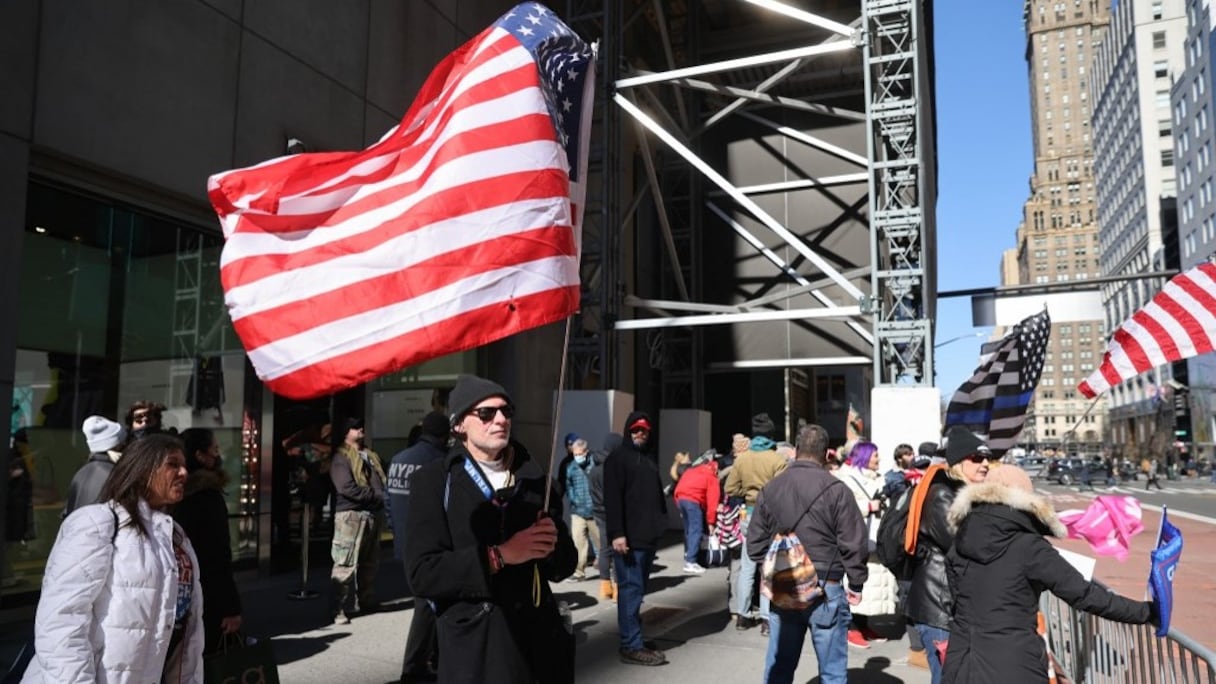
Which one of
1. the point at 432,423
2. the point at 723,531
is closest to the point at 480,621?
the point at 432,423

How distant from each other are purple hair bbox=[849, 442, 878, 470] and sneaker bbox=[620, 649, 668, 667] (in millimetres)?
3350

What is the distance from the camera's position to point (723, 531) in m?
9.29

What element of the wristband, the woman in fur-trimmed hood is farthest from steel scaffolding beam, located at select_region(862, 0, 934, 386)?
the wristband

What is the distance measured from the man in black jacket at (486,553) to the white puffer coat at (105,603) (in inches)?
40.2

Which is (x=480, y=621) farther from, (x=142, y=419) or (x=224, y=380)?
(x=224, y=380)

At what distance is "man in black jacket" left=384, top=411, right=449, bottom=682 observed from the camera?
240 inches

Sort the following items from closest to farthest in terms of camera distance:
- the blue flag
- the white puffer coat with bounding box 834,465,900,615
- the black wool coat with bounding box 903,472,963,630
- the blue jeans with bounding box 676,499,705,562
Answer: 1. the blue flag
2. the black wool coat with bounding box 903,472,963,630
3. the white puffer coat with bounding box 834,465,900,615
4. the blue jeans with bounding box 676,499,705,562

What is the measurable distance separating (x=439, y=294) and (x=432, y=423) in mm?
3520

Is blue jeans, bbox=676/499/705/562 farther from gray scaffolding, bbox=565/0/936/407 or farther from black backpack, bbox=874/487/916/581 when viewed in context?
black backpack, bbox=874/487/916/581

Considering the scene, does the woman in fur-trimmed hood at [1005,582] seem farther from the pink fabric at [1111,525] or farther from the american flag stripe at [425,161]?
the american flag stripe at [425,161]

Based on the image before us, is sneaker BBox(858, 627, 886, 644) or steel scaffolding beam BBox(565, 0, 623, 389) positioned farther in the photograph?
steel scaffolding beam BBox(565, 0, 623, 389)

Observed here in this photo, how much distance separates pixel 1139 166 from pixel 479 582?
12294 centimetres

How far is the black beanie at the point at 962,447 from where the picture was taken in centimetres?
436

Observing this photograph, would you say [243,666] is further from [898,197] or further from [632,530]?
[898,197]
